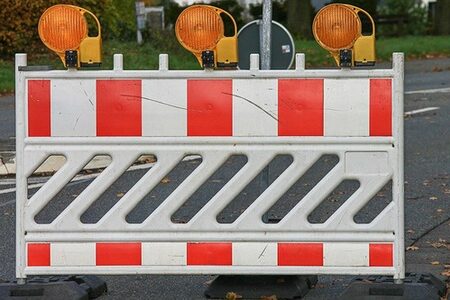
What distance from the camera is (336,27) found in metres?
6.29

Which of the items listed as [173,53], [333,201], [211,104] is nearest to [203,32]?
[211,104]

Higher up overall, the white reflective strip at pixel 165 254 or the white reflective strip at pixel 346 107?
the white reflective strip at pixel 346 107

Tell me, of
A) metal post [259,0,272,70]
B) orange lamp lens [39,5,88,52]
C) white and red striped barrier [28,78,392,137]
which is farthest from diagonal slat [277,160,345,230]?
metal post [259,0,272,70]

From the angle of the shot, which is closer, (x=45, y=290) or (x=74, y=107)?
(x=74, y=107)

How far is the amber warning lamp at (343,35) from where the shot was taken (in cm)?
626

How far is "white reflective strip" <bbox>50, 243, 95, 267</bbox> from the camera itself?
251 inches

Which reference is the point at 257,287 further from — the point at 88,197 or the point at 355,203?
Answer: the point at 88,197

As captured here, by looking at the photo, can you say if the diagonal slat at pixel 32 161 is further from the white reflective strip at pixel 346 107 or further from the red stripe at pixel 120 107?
the white reflective strip at pixel 346 107

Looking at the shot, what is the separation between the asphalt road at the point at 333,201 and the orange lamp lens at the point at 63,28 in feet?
3.17

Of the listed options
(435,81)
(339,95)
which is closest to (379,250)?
(339,95)

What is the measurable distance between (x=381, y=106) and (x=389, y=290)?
0.83m

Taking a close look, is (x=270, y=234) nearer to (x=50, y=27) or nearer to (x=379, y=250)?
(x=379, y=250)

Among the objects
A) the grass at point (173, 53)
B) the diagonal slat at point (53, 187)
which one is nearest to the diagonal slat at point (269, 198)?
the diagonal slat at point (53, 187)

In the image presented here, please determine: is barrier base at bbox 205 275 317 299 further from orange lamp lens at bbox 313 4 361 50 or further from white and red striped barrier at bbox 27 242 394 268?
orange lamp lens at bbox 313 4 361 50
